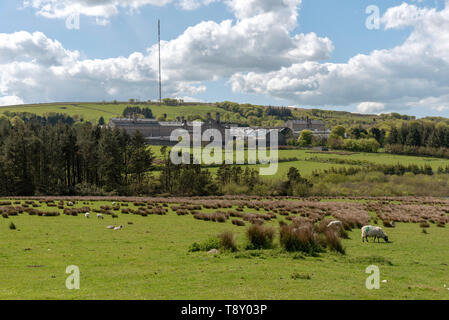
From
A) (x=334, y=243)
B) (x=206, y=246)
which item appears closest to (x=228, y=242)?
(x=206, y=246)

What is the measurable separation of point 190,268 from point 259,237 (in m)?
4.58

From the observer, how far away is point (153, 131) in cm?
18688

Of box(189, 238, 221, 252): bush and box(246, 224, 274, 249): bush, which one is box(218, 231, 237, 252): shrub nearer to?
box(189, 238, 221, 252): bush

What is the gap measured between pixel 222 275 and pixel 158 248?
6.63 metres

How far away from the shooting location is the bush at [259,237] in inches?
683

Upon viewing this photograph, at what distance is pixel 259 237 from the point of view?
57.6ft

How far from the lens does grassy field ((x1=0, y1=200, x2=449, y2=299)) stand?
35.6 ft

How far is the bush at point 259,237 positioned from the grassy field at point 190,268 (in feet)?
1.71

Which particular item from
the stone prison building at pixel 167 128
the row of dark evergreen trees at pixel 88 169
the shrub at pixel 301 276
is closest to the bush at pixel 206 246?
the shrub at pixel 301 276

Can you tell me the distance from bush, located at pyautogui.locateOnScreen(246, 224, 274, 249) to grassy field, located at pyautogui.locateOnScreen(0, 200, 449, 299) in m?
0.52

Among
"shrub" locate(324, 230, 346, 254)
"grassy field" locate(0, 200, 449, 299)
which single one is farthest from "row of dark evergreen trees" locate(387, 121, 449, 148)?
"shrub" locate(324, 230, 346, 254)

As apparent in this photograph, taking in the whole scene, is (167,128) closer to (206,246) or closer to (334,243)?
(206,246)
